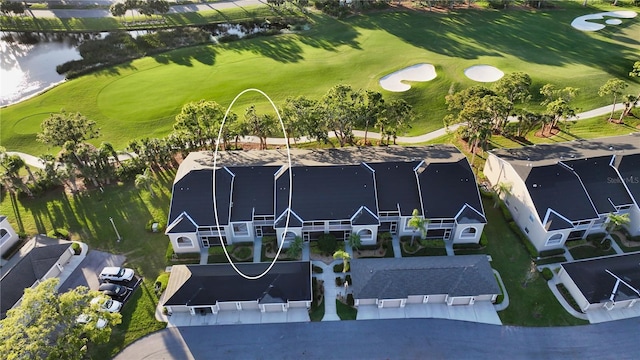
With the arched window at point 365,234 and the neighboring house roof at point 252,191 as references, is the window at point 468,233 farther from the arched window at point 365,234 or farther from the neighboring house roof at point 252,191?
the neighboring house roof at point 252,191

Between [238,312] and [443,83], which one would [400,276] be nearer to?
[238,312]

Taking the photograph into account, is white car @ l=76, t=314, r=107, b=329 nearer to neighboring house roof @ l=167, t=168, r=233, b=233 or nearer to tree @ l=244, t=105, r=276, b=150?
neighboring house roof @ l=167, t=168, r=233, b=233

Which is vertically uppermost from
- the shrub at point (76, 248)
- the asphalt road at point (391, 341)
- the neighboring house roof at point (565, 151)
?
the neighboring house roof at point (565, 151)

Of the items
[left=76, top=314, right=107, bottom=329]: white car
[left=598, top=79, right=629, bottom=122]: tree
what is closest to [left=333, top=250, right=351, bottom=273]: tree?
[left=76, top=314, right=107, bottom=329]: white car

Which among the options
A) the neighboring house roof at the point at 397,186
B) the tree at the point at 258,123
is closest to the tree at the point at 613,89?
the neighboring house roof at the point at 397,186

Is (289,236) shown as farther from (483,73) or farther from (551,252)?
(483,73)

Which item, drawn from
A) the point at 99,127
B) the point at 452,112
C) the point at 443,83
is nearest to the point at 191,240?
the point at 99,127
